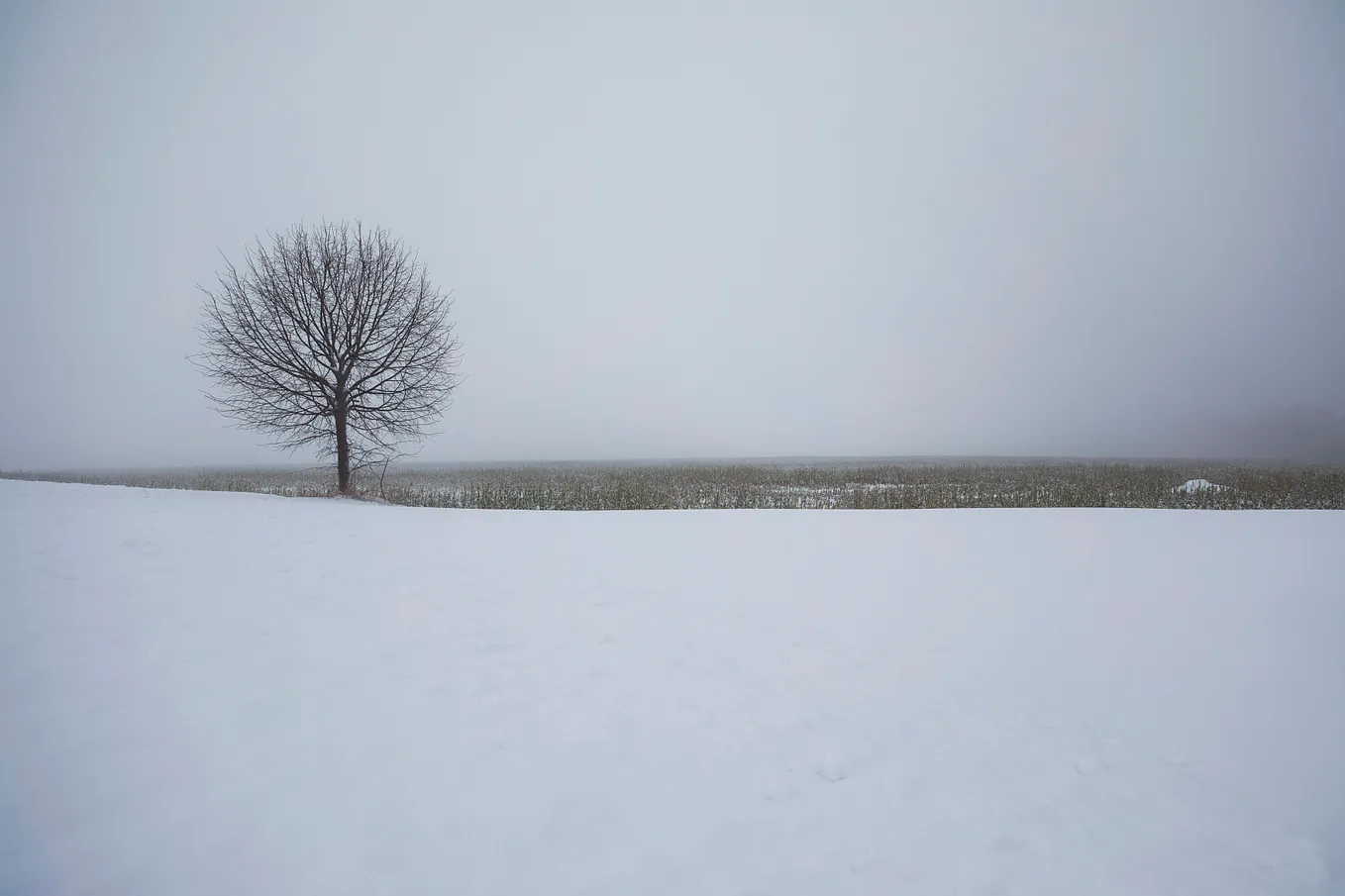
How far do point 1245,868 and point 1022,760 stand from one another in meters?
0.79

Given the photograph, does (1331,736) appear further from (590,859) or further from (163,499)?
(163,499)

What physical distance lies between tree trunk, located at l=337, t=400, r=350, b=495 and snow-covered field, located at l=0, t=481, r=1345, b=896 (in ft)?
26.1

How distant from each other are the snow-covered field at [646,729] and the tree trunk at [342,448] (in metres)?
7.96

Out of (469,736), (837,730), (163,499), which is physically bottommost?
(837,730)

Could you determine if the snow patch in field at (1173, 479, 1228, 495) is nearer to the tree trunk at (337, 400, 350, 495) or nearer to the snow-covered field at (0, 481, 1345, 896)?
the snow-covered field at (0, 481, 1345, 896)

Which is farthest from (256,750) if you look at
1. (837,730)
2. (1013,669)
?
(1013,669)

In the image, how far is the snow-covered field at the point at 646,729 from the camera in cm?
191

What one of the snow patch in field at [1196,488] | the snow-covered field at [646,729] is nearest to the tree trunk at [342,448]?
the snow-covered field at [646,729]

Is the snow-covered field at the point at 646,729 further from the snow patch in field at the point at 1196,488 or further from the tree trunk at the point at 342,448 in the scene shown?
the snow patch in field at the point at 1196,488

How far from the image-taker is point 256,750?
93.4 inches

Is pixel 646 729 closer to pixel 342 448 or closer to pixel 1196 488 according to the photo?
pixel 342 448

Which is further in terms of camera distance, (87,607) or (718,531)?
(718,531)

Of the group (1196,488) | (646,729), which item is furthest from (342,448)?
(1196,488)

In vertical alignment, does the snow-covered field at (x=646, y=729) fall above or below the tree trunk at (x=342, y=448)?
below
